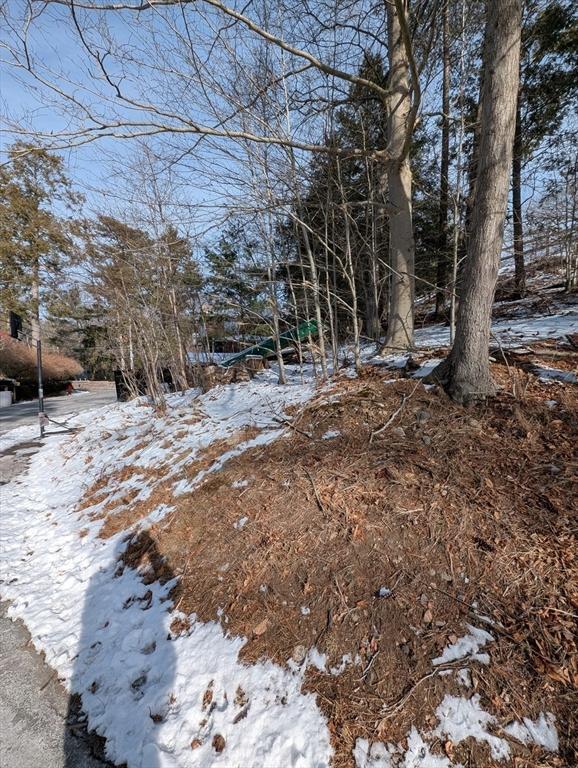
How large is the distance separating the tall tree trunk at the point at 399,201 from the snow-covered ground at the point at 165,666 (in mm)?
2671

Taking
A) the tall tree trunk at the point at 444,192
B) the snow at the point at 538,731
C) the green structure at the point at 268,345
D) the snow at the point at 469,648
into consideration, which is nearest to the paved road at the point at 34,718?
the snow at the point at 469,648

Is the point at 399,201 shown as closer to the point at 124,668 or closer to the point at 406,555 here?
the point at 406,555

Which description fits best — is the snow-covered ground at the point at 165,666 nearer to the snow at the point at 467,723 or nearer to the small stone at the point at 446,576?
the snow at the point at 467,723

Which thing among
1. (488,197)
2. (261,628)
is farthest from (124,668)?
(488,197)

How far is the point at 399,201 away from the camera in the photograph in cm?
512

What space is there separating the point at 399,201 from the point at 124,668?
6.28m

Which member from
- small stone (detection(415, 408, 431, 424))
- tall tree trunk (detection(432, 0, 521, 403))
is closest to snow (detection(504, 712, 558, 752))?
small stone (detection(415, 408, 431, 424))

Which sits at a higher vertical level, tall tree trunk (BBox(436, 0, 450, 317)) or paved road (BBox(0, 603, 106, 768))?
tall tree trunk (BBox(436, 0, 450, 317))

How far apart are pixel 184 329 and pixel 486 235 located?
7.34 m

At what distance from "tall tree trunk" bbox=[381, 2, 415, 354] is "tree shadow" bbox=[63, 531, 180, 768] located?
4.27 metres

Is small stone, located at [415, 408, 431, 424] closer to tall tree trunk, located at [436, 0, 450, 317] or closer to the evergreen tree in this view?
tall tree trunk, located at [436, 0, 450, 317]

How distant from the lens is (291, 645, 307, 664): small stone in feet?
5.42

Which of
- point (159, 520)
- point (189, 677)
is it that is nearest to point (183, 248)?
point (159, 520)

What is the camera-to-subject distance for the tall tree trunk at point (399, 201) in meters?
4.95
